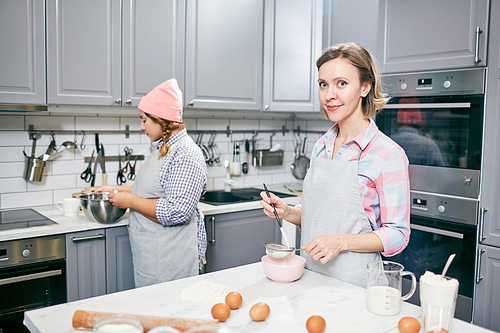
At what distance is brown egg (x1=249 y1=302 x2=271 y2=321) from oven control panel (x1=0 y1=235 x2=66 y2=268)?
1520 mm

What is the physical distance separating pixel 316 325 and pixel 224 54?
241cm

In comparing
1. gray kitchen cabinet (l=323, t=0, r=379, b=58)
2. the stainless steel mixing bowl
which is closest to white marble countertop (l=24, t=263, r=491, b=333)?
the stainless steel mixing bowl

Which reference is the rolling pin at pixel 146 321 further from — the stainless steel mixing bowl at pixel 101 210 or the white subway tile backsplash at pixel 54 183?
the white subway tile backsplash at pixel 54 183

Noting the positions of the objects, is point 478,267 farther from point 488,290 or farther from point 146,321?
point 146,321

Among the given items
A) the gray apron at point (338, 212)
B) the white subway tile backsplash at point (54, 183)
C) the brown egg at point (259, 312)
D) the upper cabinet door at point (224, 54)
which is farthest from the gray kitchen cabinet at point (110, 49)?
the brown egg at point (259, 312)

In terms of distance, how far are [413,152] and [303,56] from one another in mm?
1173

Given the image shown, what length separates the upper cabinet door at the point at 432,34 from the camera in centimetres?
237

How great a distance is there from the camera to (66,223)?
2.42 m

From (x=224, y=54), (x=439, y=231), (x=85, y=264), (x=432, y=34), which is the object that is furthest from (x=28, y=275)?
(x=432, y=34)

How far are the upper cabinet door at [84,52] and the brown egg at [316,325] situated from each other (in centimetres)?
201

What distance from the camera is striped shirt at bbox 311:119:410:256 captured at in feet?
4.77

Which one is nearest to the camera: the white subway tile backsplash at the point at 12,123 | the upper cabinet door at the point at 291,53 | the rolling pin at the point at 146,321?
the rolling pin at the point at 146,321

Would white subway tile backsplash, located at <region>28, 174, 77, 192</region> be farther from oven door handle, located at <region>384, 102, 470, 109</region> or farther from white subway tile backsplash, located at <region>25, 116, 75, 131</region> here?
oven door handle, located at <region>384, 102, 470, 109</region>

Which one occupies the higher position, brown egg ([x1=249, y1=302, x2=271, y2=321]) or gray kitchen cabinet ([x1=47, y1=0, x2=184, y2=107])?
→ gray kitchen cabinet ([x1=47, y1=0, x2=184, y2=107])
